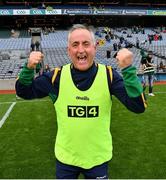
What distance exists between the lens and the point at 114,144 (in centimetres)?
835

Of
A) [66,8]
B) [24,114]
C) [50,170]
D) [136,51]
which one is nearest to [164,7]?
[66,8]

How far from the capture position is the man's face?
3318mm

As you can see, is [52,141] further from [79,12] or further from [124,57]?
[79,12]

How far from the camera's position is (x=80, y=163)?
3.51m

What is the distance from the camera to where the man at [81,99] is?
3.36m

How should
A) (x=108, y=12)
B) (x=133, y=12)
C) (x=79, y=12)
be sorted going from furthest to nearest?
(x=133, y=12) < (x=108, y=12) < (x=79, y=12)

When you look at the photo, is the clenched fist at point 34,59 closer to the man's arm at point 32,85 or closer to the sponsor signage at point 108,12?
the man's arm at point 32,85

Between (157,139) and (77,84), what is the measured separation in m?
5.66

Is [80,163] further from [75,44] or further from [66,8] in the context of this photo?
[66,8]

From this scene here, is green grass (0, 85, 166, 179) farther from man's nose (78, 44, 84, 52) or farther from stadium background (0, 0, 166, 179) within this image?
man's nose (78, 44, 84, 52)

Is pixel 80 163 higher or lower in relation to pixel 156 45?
higher

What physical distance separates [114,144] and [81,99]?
16.8 feet

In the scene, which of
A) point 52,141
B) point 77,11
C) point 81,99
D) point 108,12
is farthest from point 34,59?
point 108,12

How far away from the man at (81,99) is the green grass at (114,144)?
2975 millimetres
